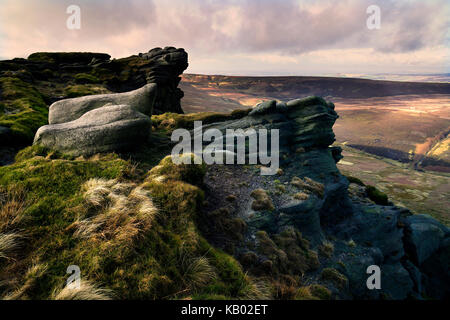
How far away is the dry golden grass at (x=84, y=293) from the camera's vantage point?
3820 millimetres

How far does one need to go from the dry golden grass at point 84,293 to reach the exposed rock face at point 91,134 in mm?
8152

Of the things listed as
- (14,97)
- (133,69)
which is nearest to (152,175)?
(14,97)

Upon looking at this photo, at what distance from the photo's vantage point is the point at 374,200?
2886 cm

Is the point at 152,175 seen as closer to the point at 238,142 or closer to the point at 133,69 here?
the point at 238,142

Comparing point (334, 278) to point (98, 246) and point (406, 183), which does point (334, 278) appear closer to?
point (98, 246)

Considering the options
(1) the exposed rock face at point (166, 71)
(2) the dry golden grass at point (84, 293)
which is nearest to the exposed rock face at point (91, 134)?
(2) the dry golden grass at point (84, 293)

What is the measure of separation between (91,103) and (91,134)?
4.71 m

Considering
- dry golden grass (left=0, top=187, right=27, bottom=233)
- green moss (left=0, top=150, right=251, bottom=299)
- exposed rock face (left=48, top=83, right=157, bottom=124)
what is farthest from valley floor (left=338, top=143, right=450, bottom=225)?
dry golden grass (left=0, top=187, right=27, bottom=233)

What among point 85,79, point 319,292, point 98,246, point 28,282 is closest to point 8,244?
point 28,282

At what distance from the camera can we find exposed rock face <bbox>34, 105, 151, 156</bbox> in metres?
10.6

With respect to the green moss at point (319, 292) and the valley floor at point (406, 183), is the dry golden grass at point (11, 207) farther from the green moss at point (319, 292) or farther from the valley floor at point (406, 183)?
the valley floor at point (406, 183)

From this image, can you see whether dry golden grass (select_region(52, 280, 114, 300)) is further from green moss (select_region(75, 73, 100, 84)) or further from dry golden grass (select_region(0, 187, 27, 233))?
green moss (select_region(75, 73, 100, 84))

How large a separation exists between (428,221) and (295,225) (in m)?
26.1

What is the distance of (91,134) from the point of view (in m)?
10.7
